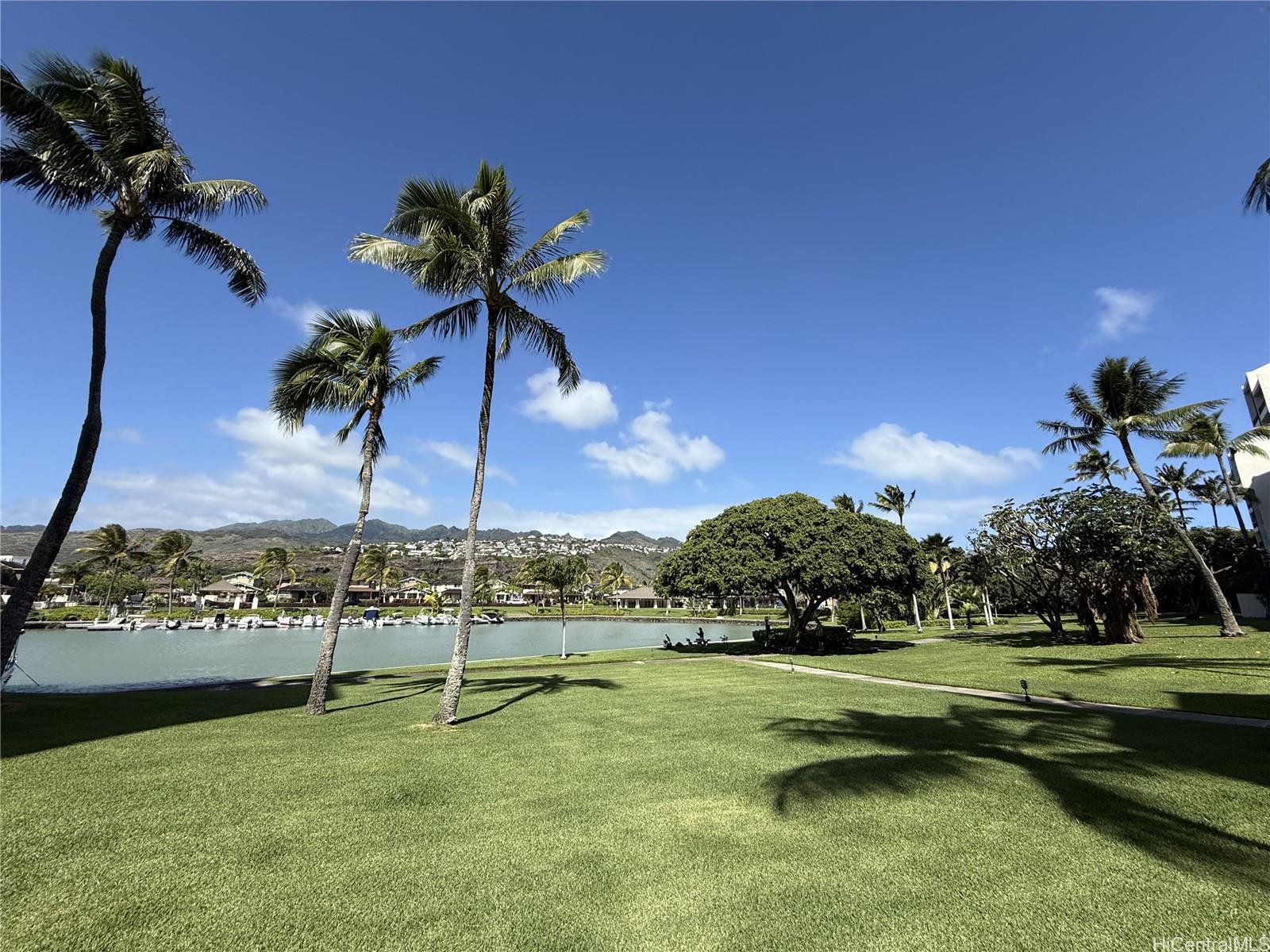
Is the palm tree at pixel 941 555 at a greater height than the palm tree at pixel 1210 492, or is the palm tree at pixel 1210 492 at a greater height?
the palm tree at pixel 1210 492

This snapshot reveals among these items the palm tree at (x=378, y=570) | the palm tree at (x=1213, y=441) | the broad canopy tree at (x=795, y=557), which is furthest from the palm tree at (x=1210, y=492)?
the palm tree at (x=378, y=570)

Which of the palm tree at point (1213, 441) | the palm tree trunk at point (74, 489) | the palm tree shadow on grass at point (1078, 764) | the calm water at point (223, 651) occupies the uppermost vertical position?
the palm tree at point (1213, 441)

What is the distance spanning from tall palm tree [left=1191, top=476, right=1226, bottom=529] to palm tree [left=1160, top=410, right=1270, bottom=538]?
1598 cm

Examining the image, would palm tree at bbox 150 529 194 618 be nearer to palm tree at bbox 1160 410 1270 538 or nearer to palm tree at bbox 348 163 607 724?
palm tree at bbox 348 163 607 724

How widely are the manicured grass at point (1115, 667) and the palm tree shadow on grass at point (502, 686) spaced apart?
10665 mm

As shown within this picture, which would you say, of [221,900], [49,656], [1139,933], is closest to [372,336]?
[221,900]

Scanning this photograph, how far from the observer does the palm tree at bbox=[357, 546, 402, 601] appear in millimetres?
118181

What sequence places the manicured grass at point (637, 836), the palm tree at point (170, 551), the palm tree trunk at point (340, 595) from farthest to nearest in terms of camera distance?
the palm tree at point (170, 551) → the palm tree trunk at point (340, 595) → the manicured grass at point (637, 836)

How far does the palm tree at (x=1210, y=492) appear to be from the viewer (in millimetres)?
51938

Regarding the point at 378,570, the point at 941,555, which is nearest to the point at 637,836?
the point at 941,555

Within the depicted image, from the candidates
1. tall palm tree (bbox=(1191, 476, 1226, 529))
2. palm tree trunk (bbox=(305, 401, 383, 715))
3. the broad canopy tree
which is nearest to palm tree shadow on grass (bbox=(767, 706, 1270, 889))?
palm tree trunk (bbox=(305, 401, 383, 715))

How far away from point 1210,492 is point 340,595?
74.4 m

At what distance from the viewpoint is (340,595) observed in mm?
13133

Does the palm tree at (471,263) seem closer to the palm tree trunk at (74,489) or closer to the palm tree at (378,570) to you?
the palm tree trunk at (74,489)
